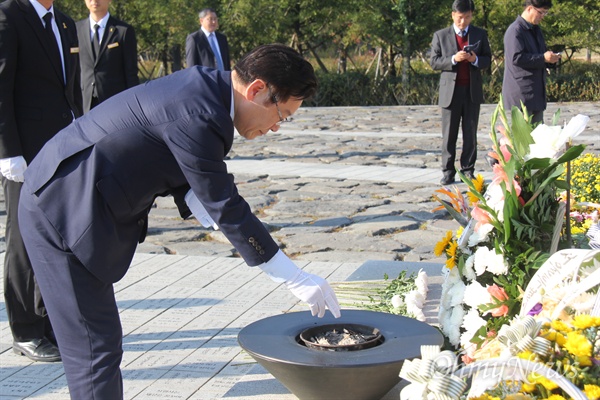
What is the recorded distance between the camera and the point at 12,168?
12.7 feet

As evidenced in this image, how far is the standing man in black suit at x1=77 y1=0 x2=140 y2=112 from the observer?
283 inches

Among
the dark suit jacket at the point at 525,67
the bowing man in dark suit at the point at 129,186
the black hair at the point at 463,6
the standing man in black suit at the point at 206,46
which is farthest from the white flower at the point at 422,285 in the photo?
the standing man in black suit at the point at 206,46

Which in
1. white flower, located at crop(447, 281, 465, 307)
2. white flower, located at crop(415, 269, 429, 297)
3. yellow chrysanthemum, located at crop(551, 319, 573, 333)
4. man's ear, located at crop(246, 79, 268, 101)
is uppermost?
man's ear, located at crop(246, 79, 268, 101)

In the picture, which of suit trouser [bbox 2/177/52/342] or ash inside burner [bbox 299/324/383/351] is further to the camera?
suit trouser [bbox 2/177/52/342]

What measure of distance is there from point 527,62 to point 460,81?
3.45ft

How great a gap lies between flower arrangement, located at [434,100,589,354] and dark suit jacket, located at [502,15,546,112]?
202 inches

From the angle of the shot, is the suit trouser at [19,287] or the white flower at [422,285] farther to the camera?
the white flower at [422,285]

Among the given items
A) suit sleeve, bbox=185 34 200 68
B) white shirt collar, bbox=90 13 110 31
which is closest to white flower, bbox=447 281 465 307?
white shirt collar, bbox=90 13 110 31

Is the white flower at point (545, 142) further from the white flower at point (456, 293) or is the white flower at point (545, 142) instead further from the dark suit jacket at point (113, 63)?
the dark suit jacket at point (113, 63)

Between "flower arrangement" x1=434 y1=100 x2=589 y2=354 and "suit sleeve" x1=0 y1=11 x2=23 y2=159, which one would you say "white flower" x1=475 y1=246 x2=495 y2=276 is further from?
"suit sleeve" x1=0 y1=11 x2=23 y2=159

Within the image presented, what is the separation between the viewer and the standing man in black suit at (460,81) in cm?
869

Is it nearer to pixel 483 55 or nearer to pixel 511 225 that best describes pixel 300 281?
pixel 511 225

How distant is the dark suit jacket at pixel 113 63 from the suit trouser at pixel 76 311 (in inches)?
188

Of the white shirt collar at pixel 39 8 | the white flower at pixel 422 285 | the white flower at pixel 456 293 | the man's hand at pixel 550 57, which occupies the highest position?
the white shirt collar at pixel 39 8
